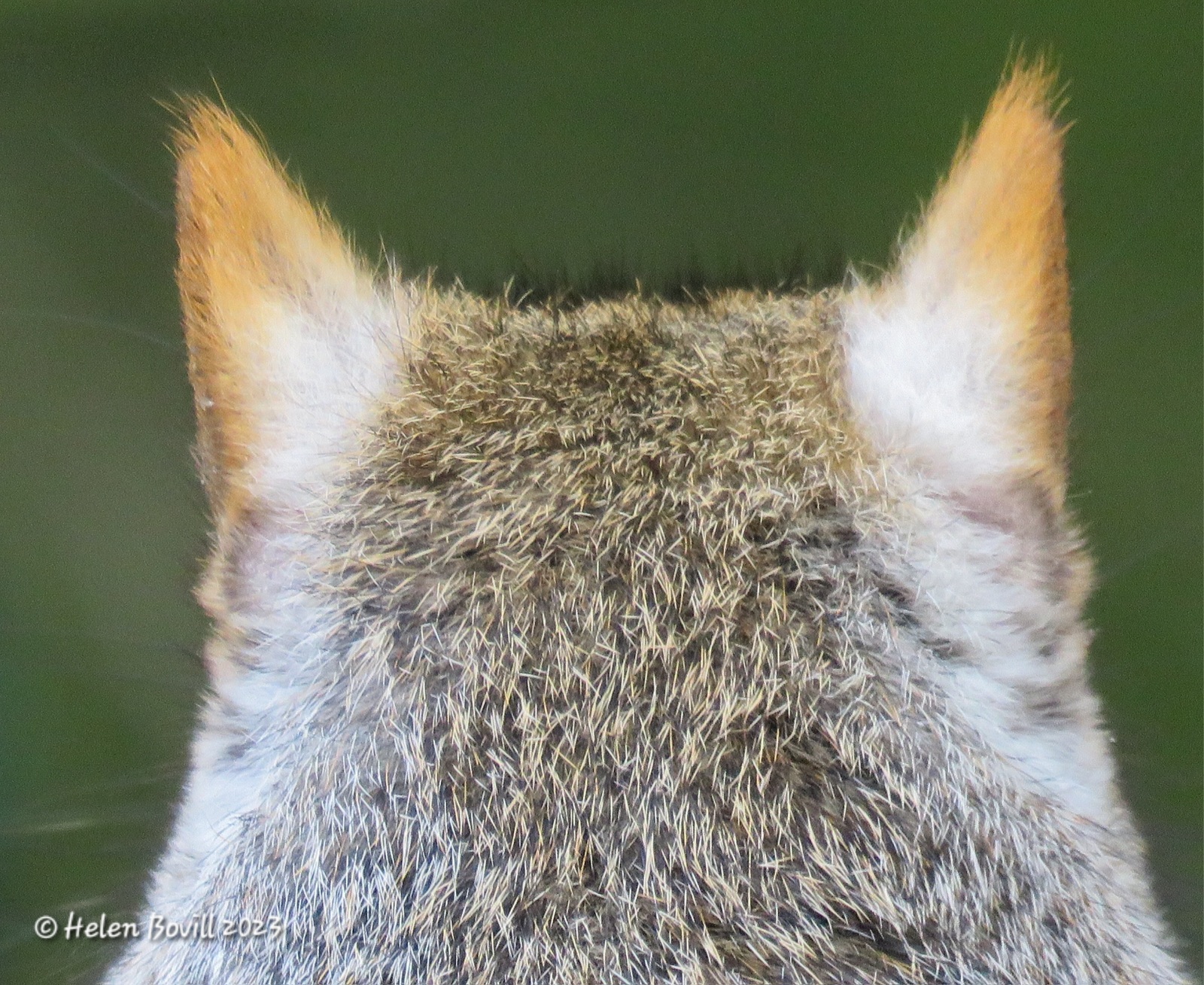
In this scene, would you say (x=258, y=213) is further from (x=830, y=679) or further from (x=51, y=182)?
(x=51, y=182)

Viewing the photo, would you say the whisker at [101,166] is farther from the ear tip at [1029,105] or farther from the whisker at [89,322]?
the ear tip at [1029,105]

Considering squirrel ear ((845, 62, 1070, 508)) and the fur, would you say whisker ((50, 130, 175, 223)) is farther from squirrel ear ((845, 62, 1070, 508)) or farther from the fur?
squirrel ear ((845, 62, 1070, 508))

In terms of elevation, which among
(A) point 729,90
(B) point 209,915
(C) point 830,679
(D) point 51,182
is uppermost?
(A) point 729,90

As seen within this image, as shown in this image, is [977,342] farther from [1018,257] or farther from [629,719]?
[629,719]

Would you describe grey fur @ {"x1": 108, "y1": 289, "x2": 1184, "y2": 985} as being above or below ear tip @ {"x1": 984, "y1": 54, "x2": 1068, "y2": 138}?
below

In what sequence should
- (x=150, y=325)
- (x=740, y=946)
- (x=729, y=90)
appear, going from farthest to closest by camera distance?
(x=729, y=90) → (x=150, y=325) → (x=740, y=946)

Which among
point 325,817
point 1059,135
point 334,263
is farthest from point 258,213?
point 1059,135

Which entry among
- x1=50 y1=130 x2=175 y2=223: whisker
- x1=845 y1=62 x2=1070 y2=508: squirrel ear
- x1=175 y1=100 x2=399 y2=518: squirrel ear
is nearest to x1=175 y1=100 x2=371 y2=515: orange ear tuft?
x1=175 y1=100 x2=399 y2=518: squirrel ear
